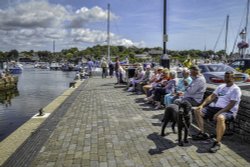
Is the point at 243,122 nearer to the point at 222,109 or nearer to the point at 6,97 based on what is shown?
the point at 222,109

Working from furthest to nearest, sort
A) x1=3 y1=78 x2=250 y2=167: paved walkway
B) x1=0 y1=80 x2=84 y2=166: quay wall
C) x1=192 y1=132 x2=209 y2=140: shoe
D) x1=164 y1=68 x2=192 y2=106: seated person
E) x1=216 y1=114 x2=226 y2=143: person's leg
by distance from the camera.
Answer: x1=164 y1=68 x2=192 y2=106: seated person → x1=192 y1=132 x2=209 y2=140: shoe → x1=0 y1=80 x2=84 y2=166: quay wall → x1=216 y1=114 x2=226 y2=143: person's leg → x1=3 y1=78 x2=250 y2=167: paved walkway

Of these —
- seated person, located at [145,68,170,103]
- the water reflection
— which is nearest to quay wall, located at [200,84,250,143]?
seated person, located at [145,68,170,103]

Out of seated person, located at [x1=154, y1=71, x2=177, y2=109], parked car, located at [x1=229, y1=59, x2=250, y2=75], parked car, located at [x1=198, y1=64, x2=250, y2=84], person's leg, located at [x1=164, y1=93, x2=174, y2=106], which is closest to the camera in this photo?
person's leg, located at [x1=164, y1=93, x2=174, y2=106]

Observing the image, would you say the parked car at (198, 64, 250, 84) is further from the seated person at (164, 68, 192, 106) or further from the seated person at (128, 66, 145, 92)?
the seated person at (164, 68, 192, 106)

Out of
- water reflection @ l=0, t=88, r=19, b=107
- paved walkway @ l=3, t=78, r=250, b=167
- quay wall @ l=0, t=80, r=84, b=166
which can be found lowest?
water reflection @ l=0, t=88, r=19, b=107

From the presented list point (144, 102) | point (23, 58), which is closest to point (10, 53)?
point (23, 58)

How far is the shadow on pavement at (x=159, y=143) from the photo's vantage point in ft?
18.6

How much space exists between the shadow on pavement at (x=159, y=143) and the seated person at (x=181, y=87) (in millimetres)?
2051

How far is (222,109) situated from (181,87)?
274 cm

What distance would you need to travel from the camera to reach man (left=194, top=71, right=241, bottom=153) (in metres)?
5.79

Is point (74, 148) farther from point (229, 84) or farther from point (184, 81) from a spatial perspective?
point (184, 81)

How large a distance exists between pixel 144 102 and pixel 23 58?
178 metres

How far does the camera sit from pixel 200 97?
7418mm

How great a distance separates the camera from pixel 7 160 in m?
5.54
